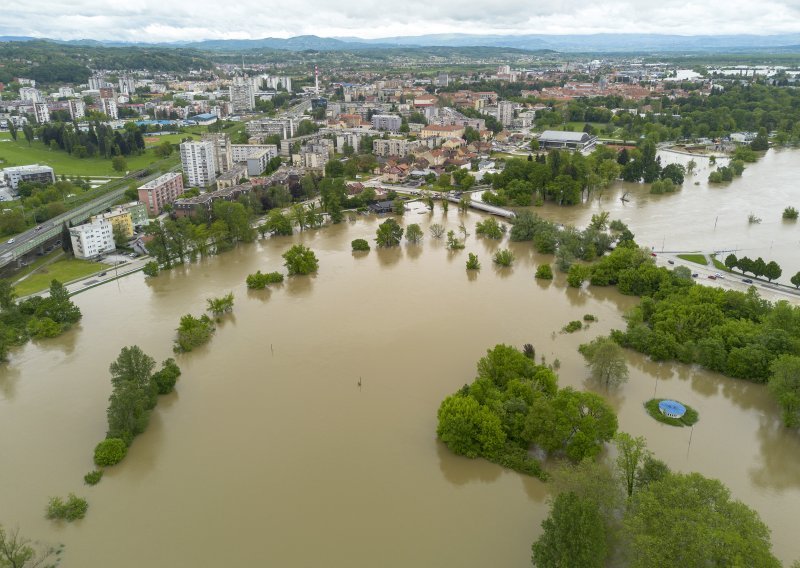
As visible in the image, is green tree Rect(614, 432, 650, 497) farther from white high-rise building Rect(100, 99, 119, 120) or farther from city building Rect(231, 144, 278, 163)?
white high-rise building Rect(100, 99, 119, 120)

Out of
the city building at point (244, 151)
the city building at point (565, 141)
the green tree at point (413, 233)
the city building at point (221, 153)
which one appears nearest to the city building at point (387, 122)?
the city building at point (565, 141)

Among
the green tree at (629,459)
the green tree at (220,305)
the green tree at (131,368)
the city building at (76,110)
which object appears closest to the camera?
the green tree at (629,459)

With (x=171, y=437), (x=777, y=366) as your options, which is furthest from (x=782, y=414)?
(x=171, y=437)

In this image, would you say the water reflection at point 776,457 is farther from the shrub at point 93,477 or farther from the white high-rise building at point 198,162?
the white high-rise building at point 198,162

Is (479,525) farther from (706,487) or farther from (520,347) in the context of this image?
(520,347)

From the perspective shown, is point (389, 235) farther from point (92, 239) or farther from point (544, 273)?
point (92, 239)
